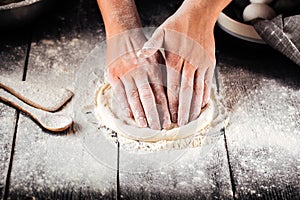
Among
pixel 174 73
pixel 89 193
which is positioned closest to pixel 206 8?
pixel 174 73

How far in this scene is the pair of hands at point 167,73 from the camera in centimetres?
119

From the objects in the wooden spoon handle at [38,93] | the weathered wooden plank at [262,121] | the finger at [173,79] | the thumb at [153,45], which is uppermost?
the thumb at [153,45]

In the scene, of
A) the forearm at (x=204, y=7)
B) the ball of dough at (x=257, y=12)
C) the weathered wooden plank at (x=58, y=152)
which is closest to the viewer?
the weathered wooden plank at (x=58, y=152)

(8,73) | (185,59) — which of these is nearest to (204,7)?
(185,59)

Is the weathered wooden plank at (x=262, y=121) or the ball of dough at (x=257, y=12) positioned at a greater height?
the ball of dough at (x=257, y=12)

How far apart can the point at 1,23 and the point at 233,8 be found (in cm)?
62

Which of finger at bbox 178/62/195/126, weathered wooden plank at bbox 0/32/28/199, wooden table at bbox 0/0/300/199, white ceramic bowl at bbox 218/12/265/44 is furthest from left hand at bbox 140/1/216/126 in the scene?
weathered wooden plank at bbox 0/32/28/199

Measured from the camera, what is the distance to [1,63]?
140 centimetres

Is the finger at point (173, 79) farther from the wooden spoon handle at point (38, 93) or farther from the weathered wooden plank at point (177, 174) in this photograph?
the wooden spoon handle at point (38, 93)

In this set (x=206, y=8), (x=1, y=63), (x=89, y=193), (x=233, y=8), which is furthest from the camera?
(x=233, y=8)

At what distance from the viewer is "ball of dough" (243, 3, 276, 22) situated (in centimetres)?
143

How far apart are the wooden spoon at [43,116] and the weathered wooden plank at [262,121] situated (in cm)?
37

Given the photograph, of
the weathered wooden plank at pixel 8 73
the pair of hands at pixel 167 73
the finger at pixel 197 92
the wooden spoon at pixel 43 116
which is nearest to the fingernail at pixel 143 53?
the pair of hands at pixel 167 73

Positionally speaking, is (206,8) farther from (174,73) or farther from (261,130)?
(261,130)
